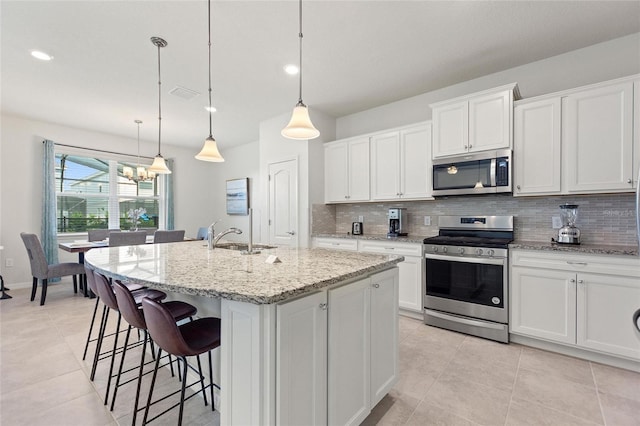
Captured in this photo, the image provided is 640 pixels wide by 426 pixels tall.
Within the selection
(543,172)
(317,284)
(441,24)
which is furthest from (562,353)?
(441,24)

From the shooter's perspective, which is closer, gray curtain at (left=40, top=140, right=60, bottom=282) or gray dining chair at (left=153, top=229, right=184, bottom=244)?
gray dining chair at (left=153, top=229, right=184, bottom=244)

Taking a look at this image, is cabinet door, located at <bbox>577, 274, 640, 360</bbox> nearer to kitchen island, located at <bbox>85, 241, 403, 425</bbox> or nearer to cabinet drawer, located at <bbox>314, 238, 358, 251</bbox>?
kitchen island, located at <bbox>85, 241, 403, 425</bbox>

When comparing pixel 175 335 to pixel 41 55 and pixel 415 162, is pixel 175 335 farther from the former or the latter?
pixel 41 55

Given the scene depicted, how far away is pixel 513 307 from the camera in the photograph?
2.64m

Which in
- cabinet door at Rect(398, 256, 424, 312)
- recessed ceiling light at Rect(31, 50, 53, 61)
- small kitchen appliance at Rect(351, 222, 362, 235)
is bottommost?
cabinet door at Rect(398, 256, 424, 312)

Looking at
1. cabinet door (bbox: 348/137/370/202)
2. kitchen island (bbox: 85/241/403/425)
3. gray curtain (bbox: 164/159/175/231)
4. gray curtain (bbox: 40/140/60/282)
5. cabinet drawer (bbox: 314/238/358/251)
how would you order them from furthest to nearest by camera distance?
gray curtain (bbox: 164/159/175/231), gray curtain (bbox: 40/140/60/282), cabinet door (bbox: 348/137/370/202), cabinet drawer (bbox: 314/238/358/251), kitchen island (bbox: 85/241/403/425)

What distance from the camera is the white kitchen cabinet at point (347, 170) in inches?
158

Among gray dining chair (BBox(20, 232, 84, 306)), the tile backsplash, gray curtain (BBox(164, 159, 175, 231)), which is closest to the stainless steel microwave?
the tile backsplash

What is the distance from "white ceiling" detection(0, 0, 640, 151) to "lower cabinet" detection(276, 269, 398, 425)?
6.90 feet

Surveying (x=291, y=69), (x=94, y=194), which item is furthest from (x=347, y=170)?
(x=94, y=194)

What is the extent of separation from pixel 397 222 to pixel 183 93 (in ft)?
10.7

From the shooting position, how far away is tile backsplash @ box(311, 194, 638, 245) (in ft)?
8.38

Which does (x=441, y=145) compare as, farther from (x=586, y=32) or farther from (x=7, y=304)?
(x=7, y=304)

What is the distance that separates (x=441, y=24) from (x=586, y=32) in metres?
1.33
